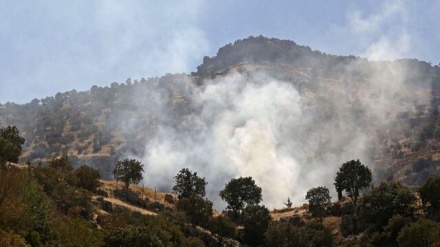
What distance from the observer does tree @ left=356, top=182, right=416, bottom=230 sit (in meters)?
88.1

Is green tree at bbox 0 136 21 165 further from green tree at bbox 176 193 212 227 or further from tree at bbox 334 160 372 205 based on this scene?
tree at bbox 334 160 372 205

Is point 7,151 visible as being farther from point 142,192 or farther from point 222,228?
point 222,228

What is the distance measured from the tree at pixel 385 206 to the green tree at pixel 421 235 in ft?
44.8

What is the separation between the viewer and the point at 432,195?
87625 mm

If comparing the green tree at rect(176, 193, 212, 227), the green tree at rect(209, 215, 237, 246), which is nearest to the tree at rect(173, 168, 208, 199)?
the green tree at rect(176, 193, 212, 227)

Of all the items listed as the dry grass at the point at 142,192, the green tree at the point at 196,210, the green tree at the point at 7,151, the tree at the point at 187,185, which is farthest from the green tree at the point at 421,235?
the green tree at the point at 7,151

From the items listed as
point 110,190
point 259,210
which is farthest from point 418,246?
point 110,190

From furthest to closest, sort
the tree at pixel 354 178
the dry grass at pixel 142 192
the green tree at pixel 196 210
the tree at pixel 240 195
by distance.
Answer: the tree at pixel 240 195, the dry grass at pixel 142 192, the tree at pixel 354 178, the green tree at pixel 196 210

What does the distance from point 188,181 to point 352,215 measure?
42.5 m

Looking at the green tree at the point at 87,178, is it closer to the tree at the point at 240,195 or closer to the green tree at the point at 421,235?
the tree at the point at 240,195

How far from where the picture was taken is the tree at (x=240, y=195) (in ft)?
385

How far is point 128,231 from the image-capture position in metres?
65.4

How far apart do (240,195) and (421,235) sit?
5304 cm

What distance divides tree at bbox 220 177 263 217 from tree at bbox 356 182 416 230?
32.3 m
